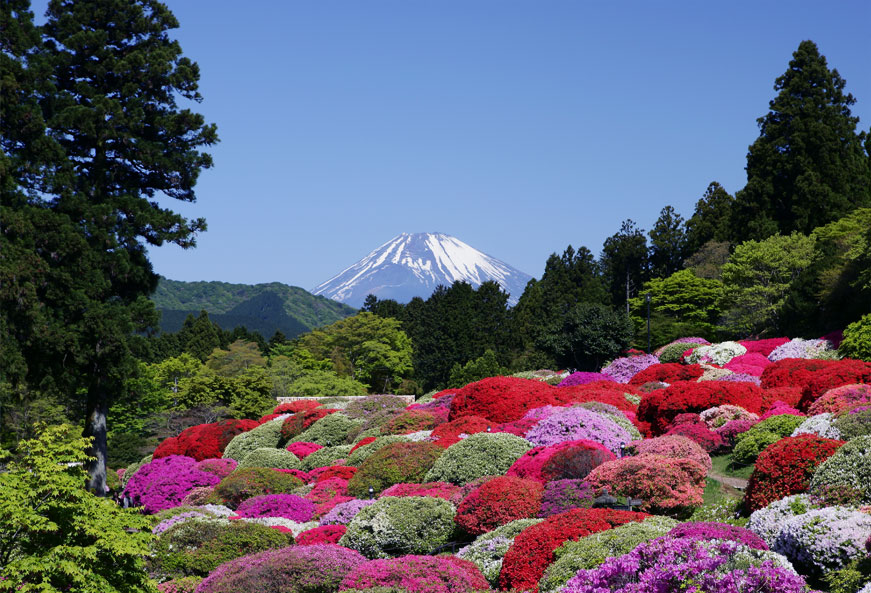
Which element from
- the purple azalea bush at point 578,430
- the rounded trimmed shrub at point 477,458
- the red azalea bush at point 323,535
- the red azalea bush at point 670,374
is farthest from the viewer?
the red azalea bush at point 670,374

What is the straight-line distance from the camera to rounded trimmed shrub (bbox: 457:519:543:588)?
10789 mm

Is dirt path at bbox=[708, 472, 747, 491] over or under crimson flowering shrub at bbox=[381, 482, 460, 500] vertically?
over

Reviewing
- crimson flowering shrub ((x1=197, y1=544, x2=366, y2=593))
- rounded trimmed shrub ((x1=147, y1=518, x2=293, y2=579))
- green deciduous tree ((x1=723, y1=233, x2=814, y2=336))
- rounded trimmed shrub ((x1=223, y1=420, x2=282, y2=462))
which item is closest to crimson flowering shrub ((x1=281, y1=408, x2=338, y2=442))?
rounded trimmed shrub ((x1=223, y1=420, x2=282, y2=462))

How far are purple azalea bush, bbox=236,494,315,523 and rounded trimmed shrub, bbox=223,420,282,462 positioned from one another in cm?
1014

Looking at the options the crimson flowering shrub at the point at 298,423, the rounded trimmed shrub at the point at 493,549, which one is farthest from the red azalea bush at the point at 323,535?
the crimson flowering shrub at the point at 298,423

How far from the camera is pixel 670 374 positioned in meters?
26.7

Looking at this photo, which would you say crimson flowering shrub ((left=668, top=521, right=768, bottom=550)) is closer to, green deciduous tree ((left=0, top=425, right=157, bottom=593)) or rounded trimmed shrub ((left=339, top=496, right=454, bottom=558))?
rounded trimmed shrub ((left=339, top=496, right=454, bottom=558))

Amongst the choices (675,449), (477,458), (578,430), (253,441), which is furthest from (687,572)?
(253,441)

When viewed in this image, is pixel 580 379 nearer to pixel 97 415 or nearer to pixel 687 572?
pixel 97 415

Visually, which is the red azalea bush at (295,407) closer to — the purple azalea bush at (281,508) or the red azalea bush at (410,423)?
the red azalea bush at (410,423)

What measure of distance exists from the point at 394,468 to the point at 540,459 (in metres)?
3.47

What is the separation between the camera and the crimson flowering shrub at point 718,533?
8.05 metres

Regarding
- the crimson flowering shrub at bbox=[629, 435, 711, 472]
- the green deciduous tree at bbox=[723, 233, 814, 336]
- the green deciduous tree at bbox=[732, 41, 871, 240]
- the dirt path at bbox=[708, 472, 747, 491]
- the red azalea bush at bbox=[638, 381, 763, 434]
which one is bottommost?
the dirt path at bbox=[708, 472, 747, 491]

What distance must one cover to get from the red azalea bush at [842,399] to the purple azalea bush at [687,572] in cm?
835
